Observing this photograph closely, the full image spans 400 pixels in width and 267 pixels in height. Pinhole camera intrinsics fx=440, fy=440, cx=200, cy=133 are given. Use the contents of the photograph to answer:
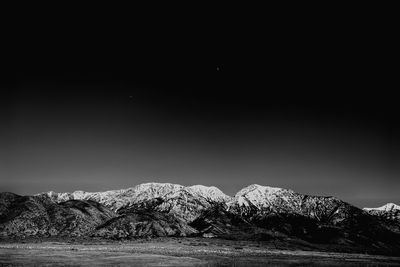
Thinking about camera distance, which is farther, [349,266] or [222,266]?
[349,266]

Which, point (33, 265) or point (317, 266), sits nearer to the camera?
point (33, 265)

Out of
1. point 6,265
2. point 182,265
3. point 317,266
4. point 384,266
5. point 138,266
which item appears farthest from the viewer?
point 384,266

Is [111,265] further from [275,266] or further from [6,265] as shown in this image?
[275,266]

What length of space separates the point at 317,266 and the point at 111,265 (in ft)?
186

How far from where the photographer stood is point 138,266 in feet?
320

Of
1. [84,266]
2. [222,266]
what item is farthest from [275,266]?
[84,266]

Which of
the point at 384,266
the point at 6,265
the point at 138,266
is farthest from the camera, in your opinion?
the point at 384,266

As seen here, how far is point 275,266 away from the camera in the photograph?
112 metres

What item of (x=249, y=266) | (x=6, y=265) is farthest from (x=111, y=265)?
(x=249, y=266)

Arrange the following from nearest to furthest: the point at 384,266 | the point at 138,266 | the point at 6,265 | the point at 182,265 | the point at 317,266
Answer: the point at 6,265
the point at 138,266
the point at 182,265
the point at 317,266
the point at 384,266

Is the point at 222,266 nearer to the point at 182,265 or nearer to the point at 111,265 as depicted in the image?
the point at 182,265

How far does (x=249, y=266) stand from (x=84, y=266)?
130ft

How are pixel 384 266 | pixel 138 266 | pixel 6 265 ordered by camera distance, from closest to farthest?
pixel 6 265, pixel 138 266, pixel 384 266

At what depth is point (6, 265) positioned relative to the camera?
300 ft
